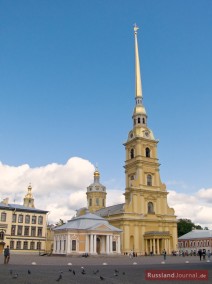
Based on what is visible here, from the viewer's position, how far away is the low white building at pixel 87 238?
54.8 meters

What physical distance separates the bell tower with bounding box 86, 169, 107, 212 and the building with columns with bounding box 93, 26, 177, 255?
23030mm

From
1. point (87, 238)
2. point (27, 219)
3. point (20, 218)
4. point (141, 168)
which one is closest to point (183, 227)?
point (141, 168)

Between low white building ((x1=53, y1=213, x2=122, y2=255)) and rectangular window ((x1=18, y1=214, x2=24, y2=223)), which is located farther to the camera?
rectangular window ((x1=18, y1=214, x2=24, y2=223))

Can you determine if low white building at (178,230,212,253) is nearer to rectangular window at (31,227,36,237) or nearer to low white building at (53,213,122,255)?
low white building at (53,213,122,255)

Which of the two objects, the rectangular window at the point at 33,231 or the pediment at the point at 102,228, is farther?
the rectangular window at the point at 33,231

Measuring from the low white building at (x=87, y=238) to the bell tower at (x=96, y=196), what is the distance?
37835mm

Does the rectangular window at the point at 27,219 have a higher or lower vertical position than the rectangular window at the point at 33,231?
higher

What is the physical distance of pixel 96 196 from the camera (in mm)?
98750

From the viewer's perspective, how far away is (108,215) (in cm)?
7331

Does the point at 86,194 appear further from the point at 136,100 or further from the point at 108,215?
the point at 136,100

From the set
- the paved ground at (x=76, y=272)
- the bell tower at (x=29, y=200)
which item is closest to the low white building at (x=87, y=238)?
the paved ground at (x=76, y=272)

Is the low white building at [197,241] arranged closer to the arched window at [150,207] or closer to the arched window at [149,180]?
the arched window at [150,207]

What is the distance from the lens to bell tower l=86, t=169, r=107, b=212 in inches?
3841

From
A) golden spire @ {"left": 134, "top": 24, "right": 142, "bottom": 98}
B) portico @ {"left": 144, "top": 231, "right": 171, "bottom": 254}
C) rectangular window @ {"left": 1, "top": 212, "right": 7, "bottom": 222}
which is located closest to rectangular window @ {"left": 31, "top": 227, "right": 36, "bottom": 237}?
rectangular window @ {"left": 1, "top": 212, "right": 7, "bottom": 222}
